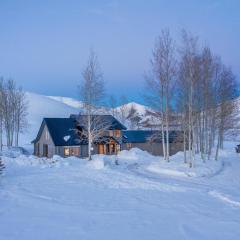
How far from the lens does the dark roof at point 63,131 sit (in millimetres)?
39625

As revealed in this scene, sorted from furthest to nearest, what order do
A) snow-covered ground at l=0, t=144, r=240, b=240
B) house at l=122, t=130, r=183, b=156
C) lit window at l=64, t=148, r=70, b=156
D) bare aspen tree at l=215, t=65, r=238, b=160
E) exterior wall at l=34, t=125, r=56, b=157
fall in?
house at l=122, t=130, r=183, b=156, exterior wall at l=34, t=125, r=56, b=157, lit window at l=64, t=148, r=70, b=156, bare aspen tree at l=215, t=65, r=238, b=160, snow-covered ground at l=0, t=144, r=240, b=240

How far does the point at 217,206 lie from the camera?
40.0 feet

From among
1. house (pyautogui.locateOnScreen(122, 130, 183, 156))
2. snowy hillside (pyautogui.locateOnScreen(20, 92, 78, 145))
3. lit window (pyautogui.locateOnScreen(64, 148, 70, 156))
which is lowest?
lit window (pyautogui.locateOnScreen(64, 148, 70, 156))

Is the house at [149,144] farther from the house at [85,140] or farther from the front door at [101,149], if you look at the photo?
the front door at [101,149]

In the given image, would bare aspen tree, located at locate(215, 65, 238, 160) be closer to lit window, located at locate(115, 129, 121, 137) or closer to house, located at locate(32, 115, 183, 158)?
house, located at locate(32, 115, 183, 158)

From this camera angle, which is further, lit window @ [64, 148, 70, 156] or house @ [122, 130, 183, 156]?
house @ [122, 130, 183, 156]

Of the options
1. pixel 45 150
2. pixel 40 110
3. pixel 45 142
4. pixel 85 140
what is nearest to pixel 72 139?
pixel 85 140

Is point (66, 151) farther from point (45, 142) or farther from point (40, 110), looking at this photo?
point (40, 110)

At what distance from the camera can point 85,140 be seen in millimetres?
40281

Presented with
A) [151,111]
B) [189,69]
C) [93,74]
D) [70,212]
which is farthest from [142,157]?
[70,212]

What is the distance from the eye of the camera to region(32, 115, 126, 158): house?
3947 centimetres

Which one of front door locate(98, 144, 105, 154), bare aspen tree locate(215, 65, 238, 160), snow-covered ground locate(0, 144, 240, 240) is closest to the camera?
snow-covered ground locate(0, 144, 240, 240)

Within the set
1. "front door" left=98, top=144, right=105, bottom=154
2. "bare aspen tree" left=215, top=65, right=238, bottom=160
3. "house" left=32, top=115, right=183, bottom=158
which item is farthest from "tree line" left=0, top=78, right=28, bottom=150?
"bare aspen tree" left=215, top=65, right=238, bottom=160

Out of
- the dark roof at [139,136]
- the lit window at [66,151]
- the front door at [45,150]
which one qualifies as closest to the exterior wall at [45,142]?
the front door at [45,150]
